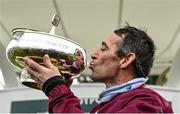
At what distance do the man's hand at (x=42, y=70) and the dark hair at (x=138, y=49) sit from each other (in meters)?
0.16

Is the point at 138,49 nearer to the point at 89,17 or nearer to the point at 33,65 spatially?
the point at 33,65

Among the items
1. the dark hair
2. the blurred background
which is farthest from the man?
the blurred background

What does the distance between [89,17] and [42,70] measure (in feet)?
7.05

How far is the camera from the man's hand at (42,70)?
74 cm

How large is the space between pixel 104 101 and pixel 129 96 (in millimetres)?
64

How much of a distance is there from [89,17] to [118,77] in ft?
6.79

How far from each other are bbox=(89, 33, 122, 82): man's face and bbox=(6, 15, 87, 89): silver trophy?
27 mm

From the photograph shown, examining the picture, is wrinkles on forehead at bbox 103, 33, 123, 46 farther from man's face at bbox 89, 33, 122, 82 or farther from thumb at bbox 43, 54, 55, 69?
thumb at bbox 43, 54, 55, 69

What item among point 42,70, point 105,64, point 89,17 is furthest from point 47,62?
point 89,17

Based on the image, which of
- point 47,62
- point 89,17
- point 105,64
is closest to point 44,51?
point 47,62

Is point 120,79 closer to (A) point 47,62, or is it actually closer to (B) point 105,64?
(B) point 105,64

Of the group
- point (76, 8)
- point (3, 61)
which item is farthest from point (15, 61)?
point (3, 61)

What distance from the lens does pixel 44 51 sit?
2.46 ft

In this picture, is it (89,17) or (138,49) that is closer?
(138,49)
